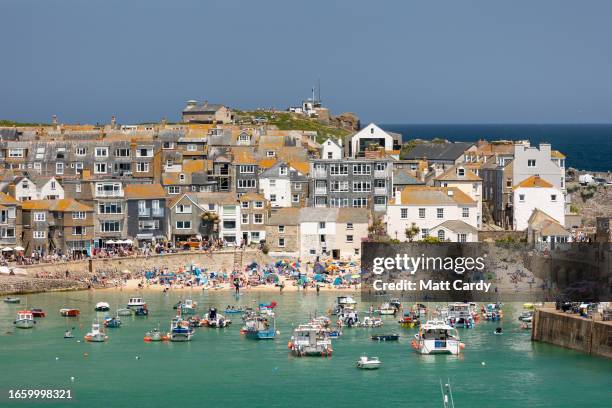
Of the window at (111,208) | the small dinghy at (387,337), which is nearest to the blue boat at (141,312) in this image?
the small dinghy at (387,337)

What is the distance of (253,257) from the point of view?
88625 millimetres

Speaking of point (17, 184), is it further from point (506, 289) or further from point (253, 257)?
point (506, 289)

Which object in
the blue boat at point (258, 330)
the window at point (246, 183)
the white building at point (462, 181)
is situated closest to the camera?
the blue boat at point (258, 330)

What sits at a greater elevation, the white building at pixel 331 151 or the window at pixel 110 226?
the white building at pixel 331 151

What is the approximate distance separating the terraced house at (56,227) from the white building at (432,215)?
54.1 feet

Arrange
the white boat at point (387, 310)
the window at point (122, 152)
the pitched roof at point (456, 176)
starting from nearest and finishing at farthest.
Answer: the white boat at point (387, 310) < the pitched roof at point (456, 176) < the window at point (122, 152)

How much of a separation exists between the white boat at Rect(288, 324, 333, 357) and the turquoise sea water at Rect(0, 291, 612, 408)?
0.48 meters

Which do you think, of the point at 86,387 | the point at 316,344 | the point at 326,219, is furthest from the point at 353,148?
the point at 86,387

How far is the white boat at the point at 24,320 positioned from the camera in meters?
71.7

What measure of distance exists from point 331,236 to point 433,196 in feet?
19.4

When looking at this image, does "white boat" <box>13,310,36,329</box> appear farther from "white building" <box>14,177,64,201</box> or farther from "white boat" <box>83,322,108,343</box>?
"white building" <box>14,177,64,201</box>

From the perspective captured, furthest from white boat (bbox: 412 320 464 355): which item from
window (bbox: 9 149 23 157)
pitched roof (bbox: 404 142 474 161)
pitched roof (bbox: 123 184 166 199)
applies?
window (bbox: 9 149 23 157)

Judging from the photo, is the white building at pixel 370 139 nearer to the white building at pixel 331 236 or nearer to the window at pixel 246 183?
the window at pixel 246 183

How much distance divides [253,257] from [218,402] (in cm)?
3157
